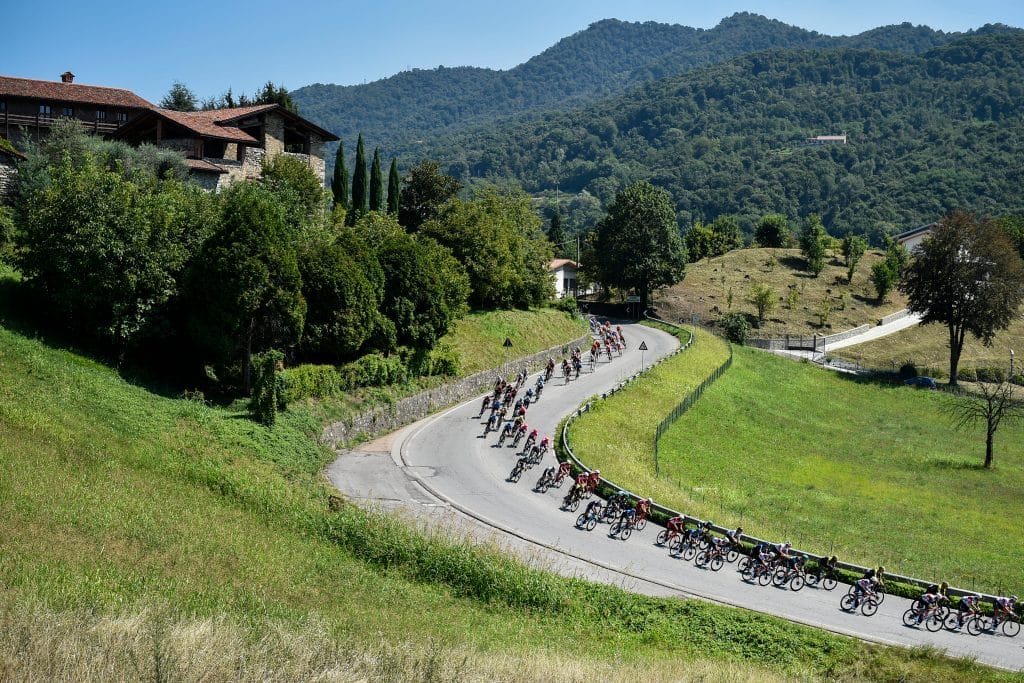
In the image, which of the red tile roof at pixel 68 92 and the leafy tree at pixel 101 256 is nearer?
the leafy tree at pixel 101 256

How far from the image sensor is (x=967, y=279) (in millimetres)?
74250

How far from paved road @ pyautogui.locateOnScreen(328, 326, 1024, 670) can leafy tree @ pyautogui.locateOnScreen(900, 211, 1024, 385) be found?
47.4 m

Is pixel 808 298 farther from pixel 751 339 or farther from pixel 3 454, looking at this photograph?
pixel 3 454

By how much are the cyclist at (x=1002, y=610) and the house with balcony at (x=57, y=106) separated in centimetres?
5634

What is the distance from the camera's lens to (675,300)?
96.9 m

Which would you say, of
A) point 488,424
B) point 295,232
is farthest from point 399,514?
point 295,232

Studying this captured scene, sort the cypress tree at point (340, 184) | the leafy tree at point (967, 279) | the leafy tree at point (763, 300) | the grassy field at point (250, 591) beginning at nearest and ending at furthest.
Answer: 1. the grassy field at point (250, 591)
2. the cypress tree at point (340, 184)
3. the leafy tree at point (967, 279)
4. the leafy tree at point (763, 300)

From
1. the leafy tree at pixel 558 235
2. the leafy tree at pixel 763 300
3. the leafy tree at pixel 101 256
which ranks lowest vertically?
the leafy tree at pixel 763 300

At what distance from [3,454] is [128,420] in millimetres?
5553

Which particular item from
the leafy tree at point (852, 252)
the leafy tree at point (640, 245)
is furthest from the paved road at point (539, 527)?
the leafy tree at point (852, 252)

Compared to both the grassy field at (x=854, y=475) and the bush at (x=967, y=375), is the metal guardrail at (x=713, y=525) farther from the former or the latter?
the bush at (x=967, y=375)

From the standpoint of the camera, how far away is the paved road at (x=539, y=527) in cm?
2372

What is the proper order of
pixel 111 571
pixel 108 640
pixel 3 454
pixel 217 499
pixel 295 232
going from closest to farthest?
pixel 108 640 → pixel 111 571 → pixel 3 454 → pixel 217 499 → pixel 295 232

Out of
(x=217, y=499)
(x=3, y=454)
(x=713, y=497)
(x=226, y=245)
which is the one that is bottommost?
(x=713, y=497)
